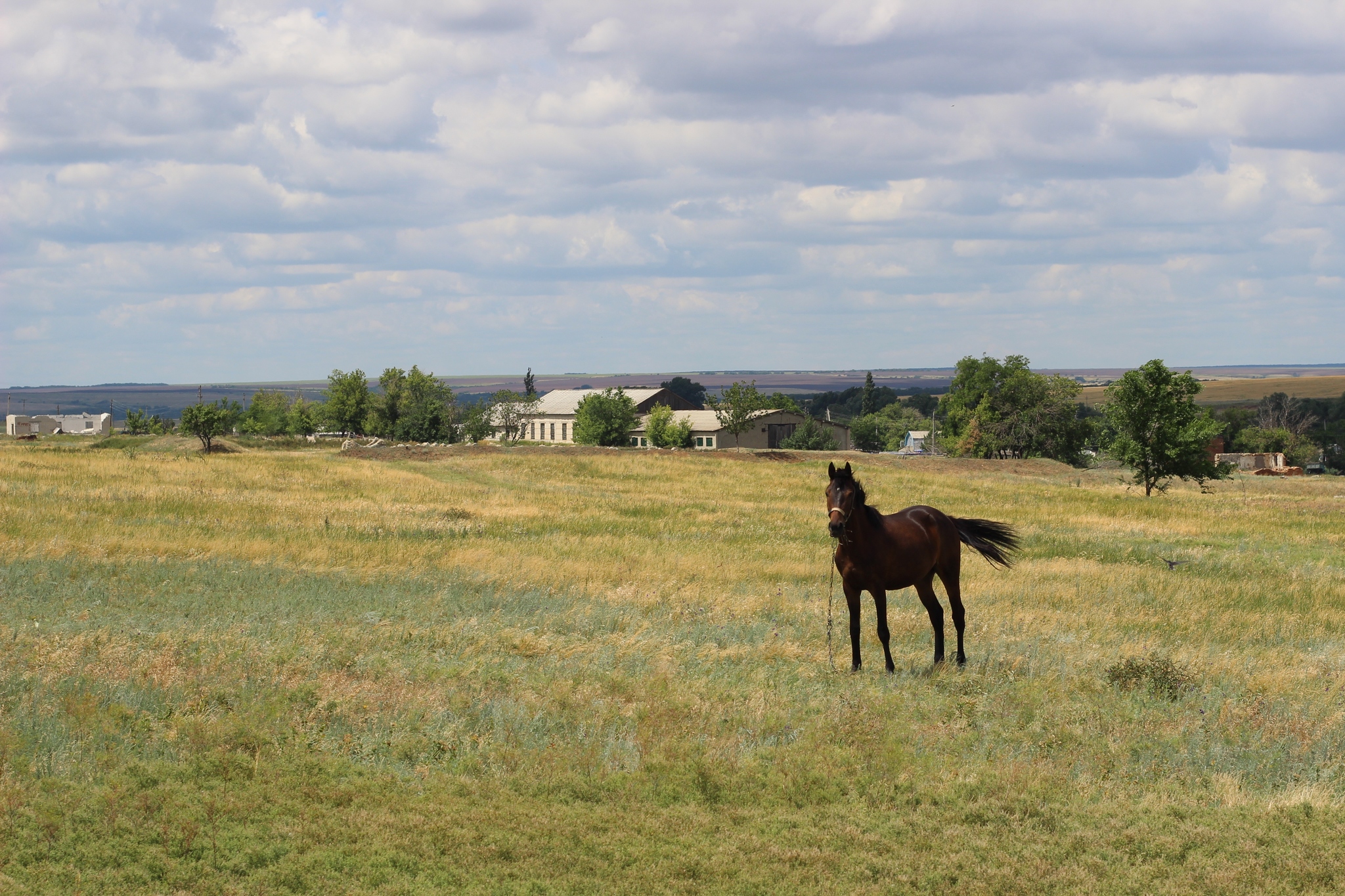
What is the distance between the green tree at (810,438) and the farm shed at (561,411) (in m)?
24.6

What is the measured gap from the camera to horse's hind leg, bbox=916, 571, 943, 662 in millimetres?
14148

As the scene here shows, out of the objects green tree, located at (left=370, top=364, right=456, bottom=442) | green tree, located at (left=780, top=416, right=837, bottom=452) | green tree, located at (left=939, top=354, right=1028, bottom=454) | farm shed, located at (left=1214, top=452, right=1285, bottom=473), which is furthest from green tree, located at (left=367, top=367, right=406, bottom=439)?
farm shed, located at (left=1214, top=452, right=1285, bottom=473)

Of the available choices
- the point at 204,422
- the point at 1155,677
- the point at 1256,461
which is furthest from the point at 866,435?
the point at 1155,677

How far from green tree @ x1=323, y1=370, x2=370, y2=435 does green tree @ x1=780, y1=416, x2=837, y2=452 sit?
5720cm

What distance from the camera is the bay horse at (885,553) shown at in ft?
43.1

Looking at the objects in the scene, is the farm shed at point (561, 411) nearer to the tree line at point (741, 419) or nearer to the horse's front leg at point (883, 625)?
the tree line at point (741, 419)

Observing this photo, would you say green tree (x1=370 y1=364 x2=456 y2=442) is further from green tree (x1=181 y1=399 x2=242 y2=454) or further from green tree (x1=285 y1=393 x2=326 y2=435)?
green tree (x1=181 y1=399 x2=242 y2=454)

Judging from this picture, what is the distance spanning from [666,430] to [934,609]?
5060 inches

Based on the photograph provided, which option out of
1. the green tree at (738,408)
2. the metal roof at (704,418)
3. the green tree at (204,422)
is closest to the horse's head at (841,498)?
the green tree at (204,422)

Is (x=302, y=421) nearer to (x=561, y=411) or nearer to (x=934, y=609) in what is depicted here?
(x=561, y=411)

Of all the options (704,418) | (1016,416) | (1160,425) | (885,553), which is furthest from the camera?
(704,418)

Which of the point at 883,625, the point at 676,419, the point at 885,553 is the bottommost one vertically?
the point at 883,625

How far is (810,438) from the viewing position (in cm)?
14425

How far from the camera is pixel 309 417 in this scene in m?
171
